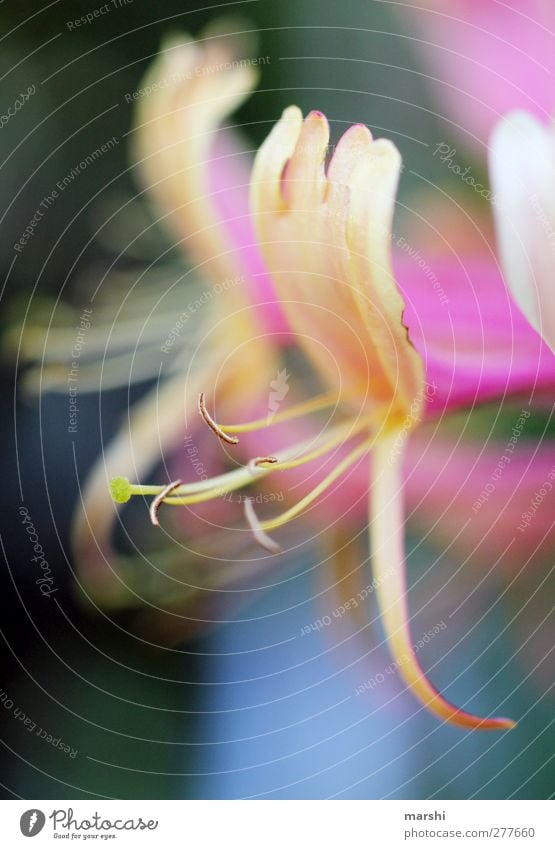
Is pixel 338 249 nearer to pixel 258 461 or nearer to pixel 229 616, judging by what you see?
pixel 258 461

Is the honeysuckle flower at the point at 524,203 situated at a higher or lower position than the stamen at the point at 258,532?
higher

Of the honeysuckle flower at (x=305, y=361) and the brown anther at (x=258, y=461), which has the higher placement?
the honeysuckle flower at (x=305, y=361)

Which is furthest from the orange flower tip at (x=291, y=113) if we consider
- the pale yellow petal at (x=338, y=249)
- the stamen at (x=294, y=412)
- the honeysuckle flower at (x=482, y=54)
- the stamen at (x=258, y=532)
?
the stamen at (x=258, y=532)

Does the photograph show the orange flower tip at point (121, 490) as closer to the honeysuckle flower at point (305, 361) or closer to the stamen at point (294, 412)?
the honeysuckle flower at point (305, 361)

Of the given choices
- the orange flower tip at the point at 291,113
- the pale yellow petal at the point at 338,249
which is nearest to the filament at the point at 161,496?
the pale yellow petal at the point at 338,249

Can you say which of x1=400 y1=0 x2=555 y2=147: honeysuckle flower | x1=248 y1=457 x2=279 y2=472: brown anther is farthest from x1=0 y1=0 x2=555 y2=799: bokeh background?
x1=248 y1=457 x2=279 y2=472: brown anther

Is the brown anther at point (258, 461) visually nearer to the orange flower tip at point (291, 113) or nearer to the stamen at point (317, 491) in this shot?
the stamen at point (317, 491)
